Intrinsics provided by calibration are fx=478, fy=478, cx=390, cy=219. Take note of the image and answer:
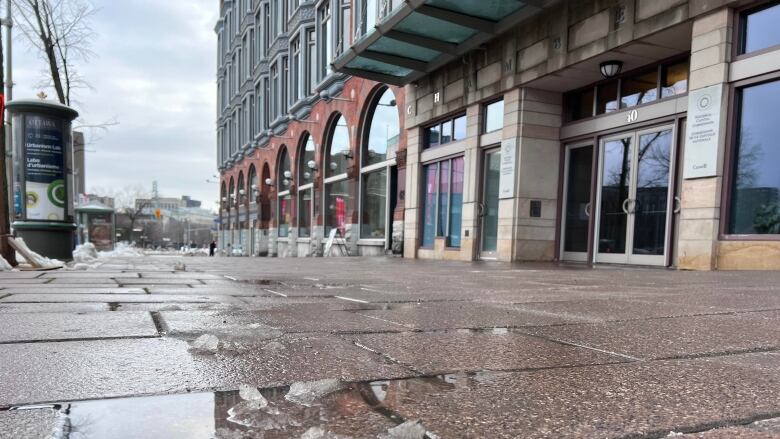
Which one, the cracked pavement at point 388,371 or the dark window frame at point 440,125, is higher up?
the dark window frame at point 440,125

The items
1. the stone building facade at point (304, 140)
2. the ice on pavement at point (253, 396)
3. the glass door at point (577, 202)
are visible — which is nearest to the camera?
the ice on pavement at point (253, 396)

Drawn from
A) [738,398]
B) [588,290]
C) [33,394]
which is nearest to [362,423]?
[33,394]

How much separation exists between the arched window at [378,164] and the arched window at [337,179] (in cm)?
88

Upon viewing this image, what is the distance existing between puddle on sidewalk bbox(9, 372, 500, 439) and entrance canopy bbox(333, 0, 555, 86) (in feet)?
28.5

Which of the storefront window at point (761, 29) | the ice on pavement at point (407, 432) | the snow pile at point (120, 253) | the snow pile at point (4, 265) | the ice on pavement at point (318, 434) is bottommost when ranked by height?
the snow pile at point (120, 253)

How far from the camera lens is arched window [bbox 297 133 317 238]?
23.7m

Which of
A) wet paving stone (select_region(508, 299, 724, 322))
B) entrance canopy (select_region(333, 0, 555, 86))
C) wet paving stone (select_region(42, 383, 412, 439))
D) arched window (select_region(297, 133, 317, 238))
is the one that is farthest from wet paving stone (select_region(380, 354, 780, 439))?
arched window (select_region(297, 133, 317, 238))

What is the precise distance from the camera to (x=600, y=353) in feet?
5.56

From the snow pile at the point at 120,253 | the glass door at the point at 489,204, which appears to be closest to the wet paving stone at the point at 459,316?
the glass door at the point at 489,204

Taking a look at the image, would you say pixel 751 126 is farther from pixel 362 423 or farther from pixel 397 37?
pixel 362 423

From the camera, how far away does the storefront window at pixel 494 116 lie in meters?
10.7

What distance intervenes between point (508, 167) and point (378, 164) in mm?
7383

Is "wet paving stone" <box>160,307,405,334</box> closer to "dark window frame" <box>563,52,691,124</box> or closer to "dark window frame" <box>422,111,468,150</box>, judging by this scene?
"dark window frame" <box>563,52,691,124</box>

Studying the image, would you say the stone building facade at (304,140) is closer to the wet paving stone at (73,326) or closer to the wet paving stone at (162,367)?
the wet paving stone at (73,326)
